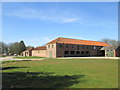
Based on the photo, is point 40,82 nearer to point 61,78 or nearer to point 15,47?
point 61,78

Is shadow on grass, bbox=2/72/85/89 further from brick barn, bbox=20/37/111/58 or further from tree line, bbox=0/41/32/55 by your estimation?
tree line, bbox=0/41/32/55

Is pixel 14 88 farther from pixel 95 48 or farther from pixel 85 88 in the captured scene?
pixel 95 48

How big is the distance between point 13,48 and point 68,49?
145 ft

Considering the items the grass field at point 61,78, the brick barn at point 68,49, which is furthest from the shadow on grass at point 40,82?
the brick barn at point 68,49

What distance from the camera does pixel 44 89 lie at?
5.86 m

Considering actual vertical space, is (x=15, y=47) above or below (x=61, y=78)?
above

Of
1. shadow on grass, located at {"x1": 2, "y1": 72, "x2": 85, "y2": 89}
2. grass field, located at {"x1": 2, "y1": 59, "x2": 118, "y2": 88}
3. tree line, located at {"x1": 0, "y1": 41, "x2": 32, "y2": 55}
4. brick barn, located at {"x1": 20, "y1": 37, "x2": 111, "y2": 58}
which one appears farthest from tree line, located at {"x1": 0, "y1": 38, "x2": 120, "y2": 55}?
shadow on grass, located at {"x1": 2, "y1": 72, "x2": 85, "y2": 89}

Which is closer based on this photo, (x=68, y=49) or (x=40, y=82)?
(x=40, y=82)

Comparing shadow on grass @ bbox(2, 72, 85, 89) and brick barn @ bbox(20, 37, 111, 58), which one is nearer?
shadow on grass @ bbox(2, 72, 85, 89)

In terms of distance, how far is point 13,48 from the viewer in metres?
77.1

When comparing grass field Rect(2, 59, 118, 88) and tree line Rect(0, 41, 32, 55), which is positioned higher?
tree line Rect(0, 41, 32, 55)

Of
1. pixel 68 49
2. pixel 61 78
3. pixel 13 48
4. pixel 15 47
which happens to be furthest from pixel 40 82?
pixel 13 48

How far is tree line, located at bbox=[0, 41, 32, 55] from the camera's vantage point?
7325 cm

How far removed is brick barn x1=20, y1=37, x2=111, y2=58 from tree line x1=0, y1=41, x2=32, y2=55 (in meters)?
19.4
